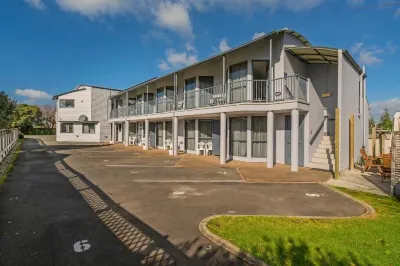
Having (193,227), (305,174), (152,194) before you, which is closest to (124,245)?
(193,227)

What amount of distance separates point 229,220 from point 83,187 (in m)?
5.60

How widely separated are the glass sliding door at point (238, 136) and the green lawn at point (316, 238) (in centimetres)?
889

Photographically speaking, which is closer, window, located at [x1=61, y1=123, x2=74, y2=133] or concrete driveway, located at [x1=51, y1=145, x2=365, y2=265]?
concrete driveway, located at [x1=51, y1=145, x2=365, y2=265]

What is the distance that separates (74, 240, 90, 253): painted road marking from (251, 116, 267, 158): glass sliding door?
1111 centimetres

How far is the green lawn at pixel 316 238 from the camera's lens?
3.58 metres

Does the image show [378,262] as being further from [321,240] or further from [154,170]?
[154,170]

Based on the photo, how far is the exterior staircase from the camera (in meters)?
11.8

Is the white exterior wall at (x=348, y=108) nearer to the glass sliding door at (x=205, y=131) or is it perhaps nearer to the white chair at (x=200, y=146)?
the glass sliding door at (x=205, y=131)

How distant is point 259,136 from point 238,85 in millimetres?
3414

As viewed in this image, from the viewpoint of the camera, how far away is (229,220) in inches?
201

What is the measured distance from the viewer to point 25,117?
54219 millimetres

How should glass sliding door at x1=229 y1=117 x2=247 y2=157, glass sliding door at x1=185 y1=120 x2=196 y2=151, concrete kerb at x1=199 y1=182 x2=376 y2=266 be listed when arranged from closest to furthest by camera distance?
concrete kerb at x1=199 y1=182 x2=376 y2=266 < glass sliding door at x1=229 y1=117 x2=247 y2=157 < glass sliding door at x1=185 y1=120 x2=196 y2=151

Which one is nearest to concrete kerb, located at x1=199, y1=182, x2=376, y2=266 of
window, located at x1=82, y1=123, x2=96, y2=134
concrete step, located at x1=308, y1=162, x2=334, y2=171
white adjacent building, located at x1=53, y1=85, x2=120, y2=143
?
concrete step, located at x1=308, y1=162, x2=334, y2=171

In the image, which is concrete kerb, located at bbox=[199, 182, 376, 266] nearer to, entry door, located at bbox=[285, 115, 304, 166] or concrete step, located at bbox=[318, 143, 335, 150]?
entry door, located at bbox=[285, 115, 304, 166]
